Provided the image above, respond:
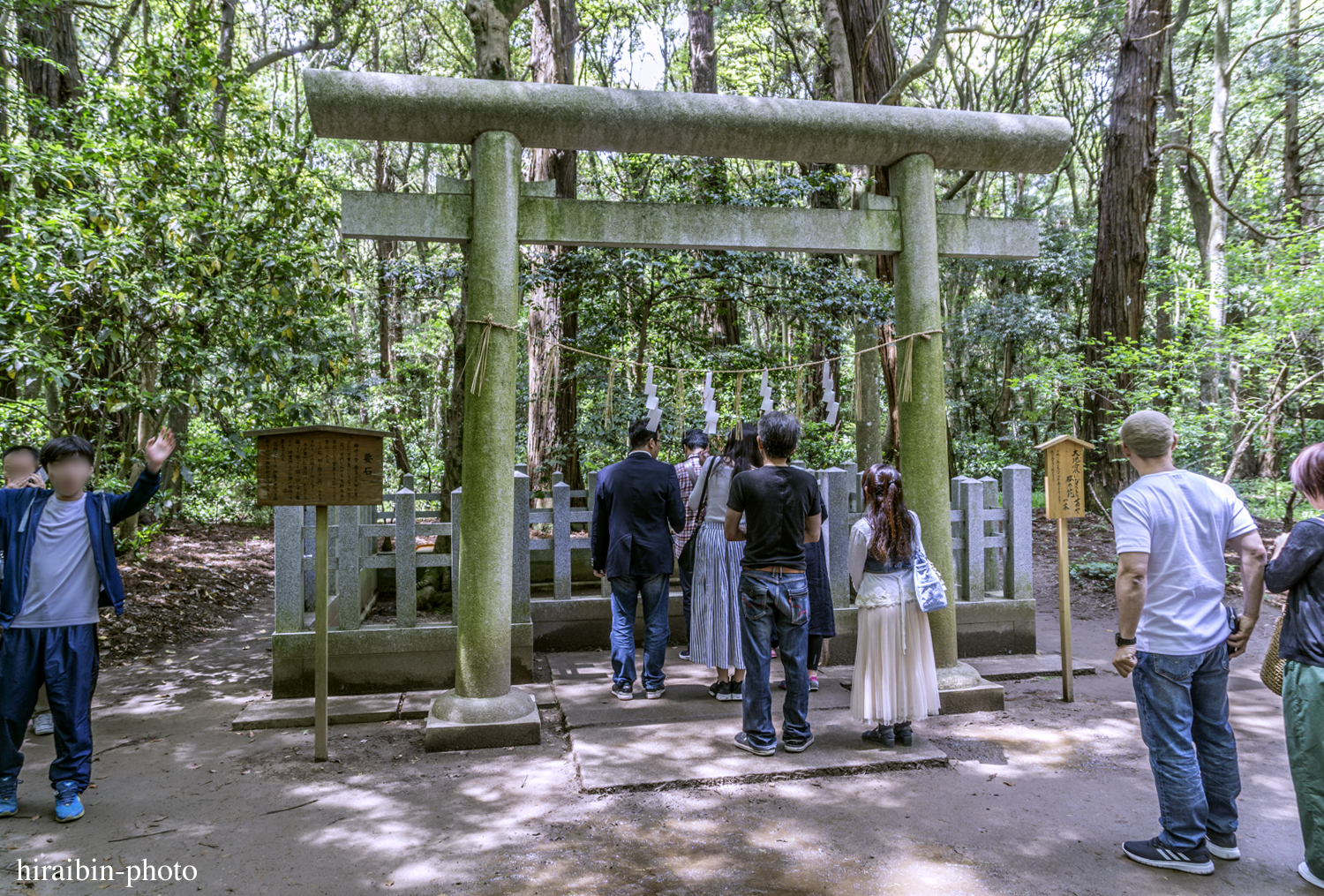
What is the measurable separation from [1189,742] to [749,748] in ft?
6.87

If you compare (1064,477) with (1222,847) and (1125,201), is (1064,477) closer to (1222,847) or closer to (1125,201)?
(1222,847)

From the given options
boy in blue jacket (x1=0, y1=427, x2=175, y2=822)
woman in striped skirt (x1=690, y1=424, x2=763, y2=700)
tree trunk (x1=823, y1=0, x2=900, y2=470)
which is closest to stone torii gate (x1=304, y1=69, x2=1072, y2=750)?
woman in striped skirt (x1=690, y1=424, x2=763, y2=700)

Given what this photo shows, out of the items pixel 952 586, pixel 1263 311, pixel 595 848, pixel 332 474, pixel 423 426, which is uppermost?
pixel 1263 311

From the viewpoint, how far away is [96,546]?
3.73m

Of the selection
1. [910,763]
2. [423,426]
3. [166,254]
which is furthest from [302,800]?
[423,426]

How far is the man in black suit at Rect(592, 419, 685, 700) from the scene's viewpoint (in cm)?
540

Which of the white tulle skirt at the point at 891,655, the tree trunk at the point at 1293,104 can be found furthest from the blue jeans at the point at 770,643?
the tree trunk at the point at 1293,104

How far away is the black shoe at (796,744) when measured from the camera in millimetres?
4328

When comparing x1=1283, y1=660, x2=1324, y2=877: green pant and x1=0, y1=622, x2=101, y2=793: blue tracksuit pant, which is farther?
x1=0, y1=622, x2=101, y2=793: blue tracksuit pant

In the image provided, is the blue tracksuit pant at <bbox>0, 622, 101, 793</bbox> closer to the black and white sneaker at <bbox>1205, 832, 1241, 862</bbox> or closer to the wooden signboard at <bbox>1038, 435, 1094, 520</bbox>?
the black and white sneaker at <bbox>1205, 832, 1241, 862</bbox>

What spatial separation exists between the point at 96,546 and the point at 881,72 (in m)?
10.6

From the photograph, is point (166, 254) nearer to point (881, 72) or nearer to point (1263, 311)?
point (881, 72)

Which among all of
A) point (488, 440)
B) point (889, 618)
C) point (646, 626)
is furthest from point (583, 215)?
point (889, 618)

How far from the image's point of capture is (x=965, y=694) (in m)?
5.12
